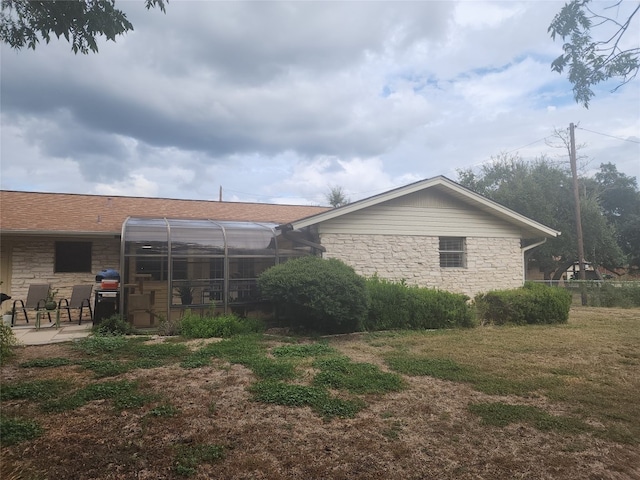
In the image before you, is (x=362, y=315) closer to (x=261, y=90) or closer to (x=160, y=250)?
(x=160, y=250)

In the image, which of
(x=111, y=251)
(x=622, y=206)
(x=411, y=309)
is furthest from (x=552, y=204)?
(x=111, y=251)

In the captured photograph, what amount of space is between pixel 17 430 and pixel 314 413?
8.86ft

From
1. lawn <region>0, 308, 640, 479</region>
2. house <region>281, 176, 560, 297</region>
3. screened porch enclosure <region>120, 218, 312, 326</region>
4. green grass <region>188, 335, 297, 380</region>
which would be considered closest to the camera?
lawn <region>0, 308, 640, 479</region>

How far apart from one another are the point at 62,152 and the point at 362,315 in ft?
24.1

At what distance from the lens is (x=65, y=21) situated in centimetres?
393

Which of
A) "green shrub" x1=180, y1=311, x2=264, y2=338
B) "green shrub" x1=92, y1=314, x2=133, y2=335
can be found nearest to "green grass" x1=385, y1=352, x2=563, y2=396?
"green shrub" x1=180, y1=311, x2=264, y2=338

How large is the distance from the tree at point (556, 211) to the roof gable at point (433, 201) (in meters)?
13.1

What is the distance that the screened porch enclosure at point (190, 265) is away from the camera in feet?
30.0

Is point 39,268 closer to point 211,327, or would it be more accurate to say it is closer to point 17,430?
point 211,327

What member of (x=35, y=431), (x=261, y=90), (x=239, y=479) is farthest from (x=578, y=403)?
(x=261, y=90)

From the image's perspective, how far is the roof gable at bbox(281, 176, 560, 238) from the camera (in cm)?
1105

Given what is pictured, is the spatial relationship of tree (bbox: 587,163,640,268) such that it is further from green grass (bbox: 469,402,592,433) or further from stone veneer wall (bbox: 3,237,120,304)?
stone veneer wall (bbox: 3,237,120,304)

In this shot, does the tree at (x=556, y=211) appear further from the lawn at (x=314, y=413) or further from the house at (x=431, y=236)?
the lawn at (x=314, y=413)

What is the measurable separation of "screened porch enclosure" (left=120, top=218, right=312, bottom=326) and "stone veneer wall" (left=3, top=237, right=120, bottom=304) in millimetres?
2999
